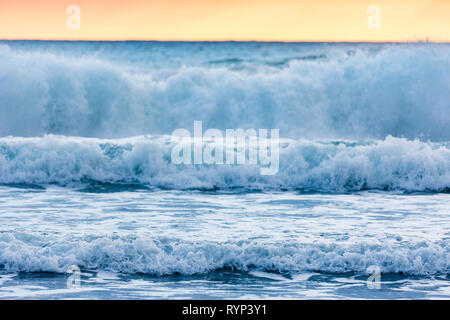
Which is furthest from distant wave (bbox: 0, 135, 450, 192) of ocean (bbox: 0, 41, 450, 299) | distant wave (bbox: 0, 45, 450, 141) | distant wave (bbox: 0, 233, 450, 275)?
distant wave (bbox: 0, 45, 450, 141)

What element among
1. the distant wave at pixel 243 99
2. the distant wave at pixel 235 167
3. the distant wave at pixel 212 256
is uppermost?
the distant wave at pixel 243 99

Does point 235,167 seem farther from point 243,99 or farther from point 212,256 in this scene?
point 243,99

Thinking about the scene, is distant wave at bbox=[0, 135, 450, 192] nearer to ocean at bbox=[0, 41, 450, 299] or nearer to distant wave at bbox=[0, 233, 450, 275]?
ocean at bbox=[0, 41, 450, 299]

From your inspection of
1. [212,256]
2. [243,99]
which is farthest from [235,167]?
[243,99]

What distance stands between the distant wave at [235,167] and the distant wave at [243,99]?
421cm

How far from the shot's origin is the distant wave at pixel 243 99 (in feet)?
49.5

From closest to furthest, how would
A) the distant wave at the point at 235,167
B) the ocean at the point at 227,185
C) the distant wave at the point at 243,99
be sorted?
the ocean at the point at 227,185 < the distant wave at the point at 235,167 < the distant wave at the point at 243,99

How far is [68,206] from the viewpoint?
308 inches

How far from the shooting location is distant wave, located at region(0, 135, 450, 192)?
9688 mm

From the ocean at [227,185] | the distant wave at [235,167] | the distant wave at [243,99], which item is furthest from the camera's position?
the distant wave at [243,99]

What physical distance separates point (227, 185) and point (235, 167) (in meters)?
0.52

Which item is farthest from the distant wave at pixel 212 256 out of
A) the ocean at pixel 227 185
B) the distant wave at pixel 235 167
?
the distant wave at pixel 235 167

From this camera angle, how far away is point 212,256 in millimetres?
5508

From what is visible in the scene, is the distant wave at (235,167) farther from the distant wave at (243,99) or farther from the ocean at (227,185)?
the distant wave at (243,99)
